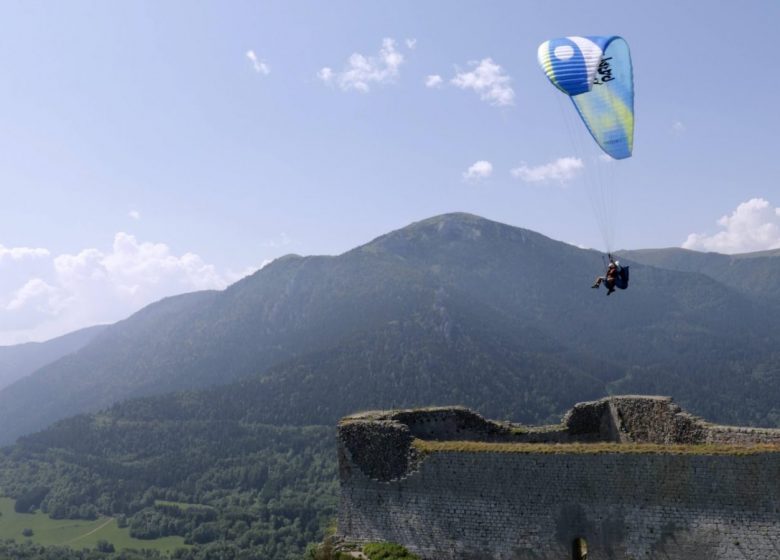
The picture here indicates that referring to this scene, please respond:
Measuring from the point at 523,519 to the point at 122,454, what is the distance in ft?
539

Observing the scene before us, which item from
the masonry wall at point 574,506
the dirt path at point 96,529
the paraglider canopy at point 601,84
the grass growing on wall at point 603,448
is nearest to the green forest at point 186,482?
the dirt path at point 96,529

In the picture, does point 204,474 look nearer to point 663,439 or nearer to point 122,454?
point 122,454

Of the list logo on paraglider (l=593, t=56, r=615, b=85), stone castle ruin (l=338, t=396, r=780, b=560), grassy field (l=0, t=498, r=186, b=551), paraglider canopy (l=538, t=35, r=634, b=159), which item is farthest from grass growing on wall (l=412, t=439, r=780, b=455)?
grassy field (l=0, t=498, r=186, b=551)

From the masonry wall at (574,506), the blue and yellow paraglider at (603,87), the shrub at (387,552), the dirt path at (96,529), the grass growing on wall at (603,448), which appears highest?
the blue and yellow paraglider at (603,87)

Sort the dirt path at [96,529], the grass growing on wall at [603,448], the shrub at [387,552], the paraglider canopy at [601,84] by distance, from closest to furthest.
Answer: the grass growing on wall at [603,448] < the shrub at [387,552] < the paraglider canopy at [601,84] < the dirt path at [96,529]

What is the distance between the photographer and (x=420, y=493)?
599 inches

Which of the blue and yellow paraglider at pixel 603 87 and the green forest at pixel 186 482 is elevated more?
the blue and yellow paraglider at pixel 603 87

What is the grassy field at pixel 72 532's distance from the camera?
351ft

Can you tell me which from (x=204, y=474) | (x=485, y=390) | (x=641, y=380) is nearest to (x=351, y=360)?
(x=485, y=390)

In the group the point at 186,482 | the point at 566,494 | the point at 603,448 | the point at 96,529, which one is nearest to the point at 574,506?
the point at 566,494

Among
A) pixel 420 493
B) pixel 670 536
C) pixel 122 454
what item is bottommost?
pixel 122 454

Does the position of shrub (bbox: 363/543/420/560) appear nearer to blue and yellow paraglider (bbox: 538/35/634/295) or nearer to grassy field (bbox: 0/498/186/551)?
blue and yellow paraglider (bbox: 538/35/634/295)

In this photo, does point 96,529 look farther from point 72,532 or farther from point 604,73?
point 604,73

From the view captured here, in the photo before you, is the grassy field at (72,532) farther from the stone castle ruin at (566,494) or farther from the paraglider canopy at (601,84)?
the paraglider canopy at (601,84)
